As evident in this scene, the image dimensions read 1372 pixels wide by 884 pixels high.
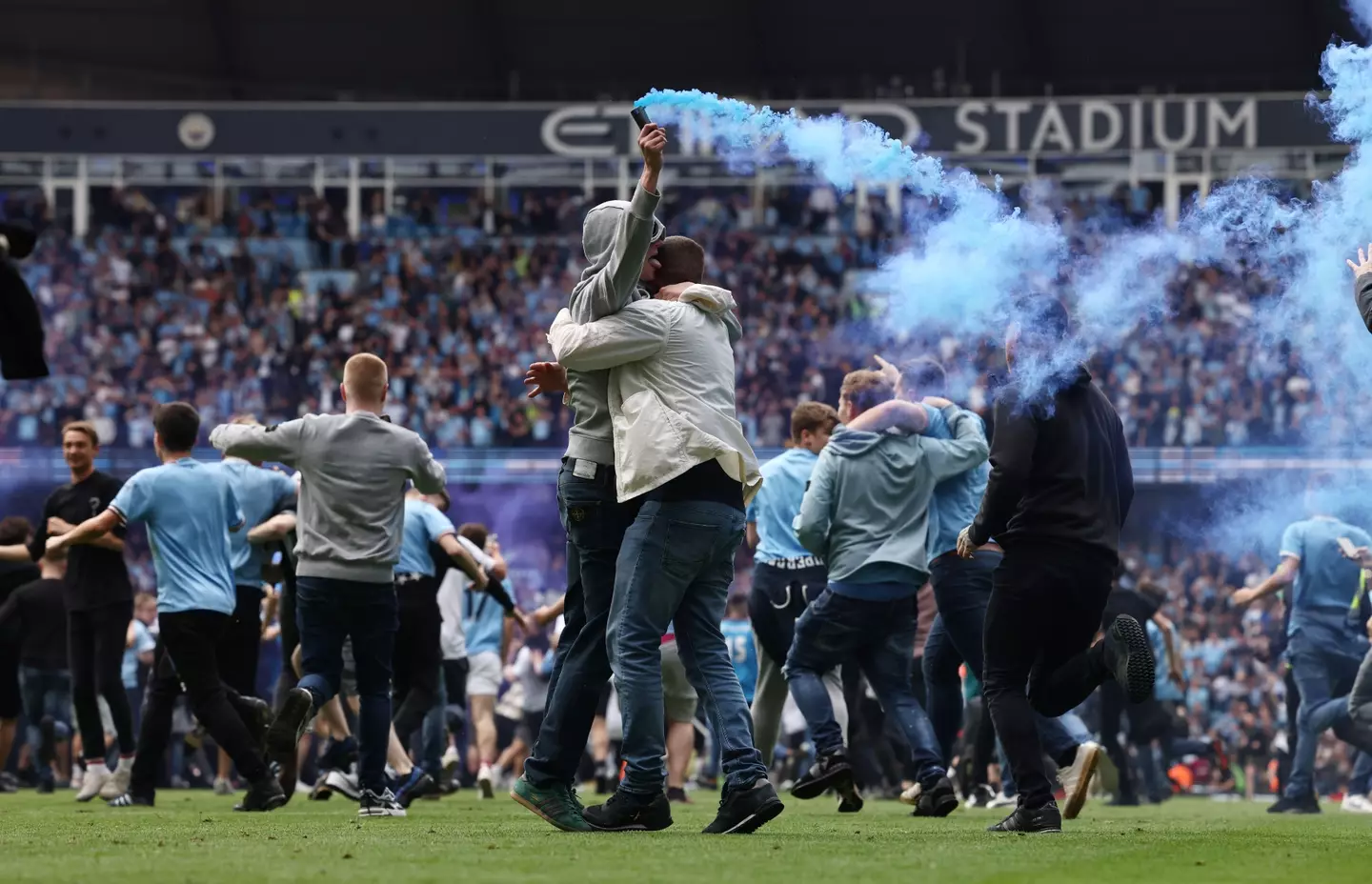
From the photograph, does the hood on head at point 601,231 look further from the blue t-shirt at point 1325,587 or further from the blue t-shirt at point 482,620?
the blue t-shirt at point 482,620

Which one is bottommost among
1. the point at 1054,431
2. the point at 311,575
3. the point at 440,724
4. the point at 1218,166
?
the point at 440,724

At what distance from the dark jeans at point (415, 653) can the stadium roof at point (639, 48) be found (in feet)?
81.6

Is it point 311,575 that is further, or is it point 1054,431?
point 311,575

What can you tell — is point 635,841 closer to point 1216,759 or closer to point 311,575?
point 311,575

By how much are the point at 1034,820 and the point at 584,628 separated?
1.70 metres

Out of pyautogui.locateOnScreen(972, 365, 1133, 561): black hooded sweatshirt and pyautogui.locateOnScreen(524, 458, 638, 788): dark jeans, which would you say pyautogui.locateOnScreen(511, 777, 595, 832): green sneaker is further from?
pyautogui.locateOnScreen(972, 365, 1133, 561): black hooded sweatshirt

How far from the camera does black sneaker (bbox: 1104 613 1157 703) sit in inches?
251

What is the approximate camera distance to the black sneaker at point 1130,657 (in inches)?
251

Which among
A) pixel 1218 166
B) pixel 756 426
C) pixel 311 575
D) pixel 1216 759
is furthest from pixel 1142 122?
pixel 311 575

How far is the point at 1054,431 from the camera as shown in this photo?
6562mm

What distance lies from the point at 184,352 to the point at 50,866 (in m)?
25.2

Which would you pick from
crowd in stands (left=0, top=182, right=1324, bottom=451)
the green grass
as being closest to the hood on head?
the green grass

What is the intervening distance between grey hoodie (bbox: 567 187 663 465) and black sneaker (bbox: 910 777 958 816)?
2.97 meters

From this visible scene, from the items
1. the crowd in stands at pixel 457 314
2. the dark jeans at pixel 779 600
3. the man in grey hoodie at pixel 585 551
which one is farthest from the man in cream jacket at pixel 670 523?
the crowd in stands at pixel 457 314
